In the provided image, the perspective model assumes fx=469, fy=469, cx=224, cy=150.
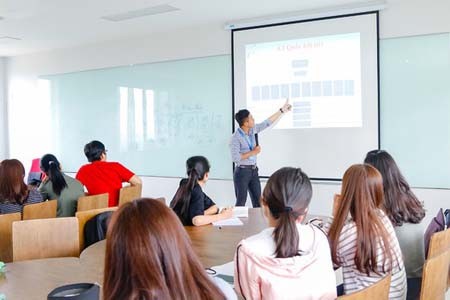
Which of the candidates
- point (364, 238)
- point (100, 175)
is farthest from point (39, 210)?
point (364, 238)

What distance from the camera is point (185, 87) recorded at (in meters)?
6.59

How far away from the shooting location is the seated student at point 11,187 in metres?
3.57

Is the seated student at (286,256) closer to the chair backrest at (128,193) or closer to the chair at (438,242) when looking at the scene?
the chair at (438,242)

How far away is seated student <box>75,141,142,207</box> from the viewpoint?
4.34 metres

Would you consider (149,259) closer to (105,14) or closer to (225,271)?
(225,271)

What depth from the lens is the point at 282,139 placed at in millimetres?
5738

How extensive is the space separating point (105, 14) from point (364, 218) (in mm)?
4517

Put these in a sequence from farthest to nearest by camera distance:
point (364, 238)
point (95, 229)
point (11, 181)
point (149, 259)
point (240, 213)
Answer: point (11, 181) < point (240, 213) < point (95, 229) < point (364, 238) < point (149, 259)

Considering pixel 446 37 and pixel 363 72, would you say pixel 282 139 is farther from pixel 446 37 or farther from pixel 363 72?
pixel 446 37

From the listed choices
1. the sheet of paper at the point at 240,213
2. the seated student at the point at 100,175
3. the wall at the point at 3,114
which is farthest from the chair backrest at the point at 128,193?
the wall at the point at 3,114

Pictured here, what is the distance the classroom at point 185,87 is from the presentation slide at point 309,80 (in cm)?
9

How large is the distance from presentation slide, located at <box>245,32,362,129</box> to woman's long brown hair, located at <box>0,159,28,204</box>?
10.2ft

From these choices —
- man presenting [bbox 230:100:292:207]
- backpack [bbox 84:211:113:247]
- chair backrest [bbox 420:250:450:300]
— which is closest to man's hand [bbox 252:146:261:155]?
man presenting [bbox 230:100:292:207]

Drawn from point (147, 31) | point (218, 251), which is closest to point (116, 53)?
point (147, 31)
